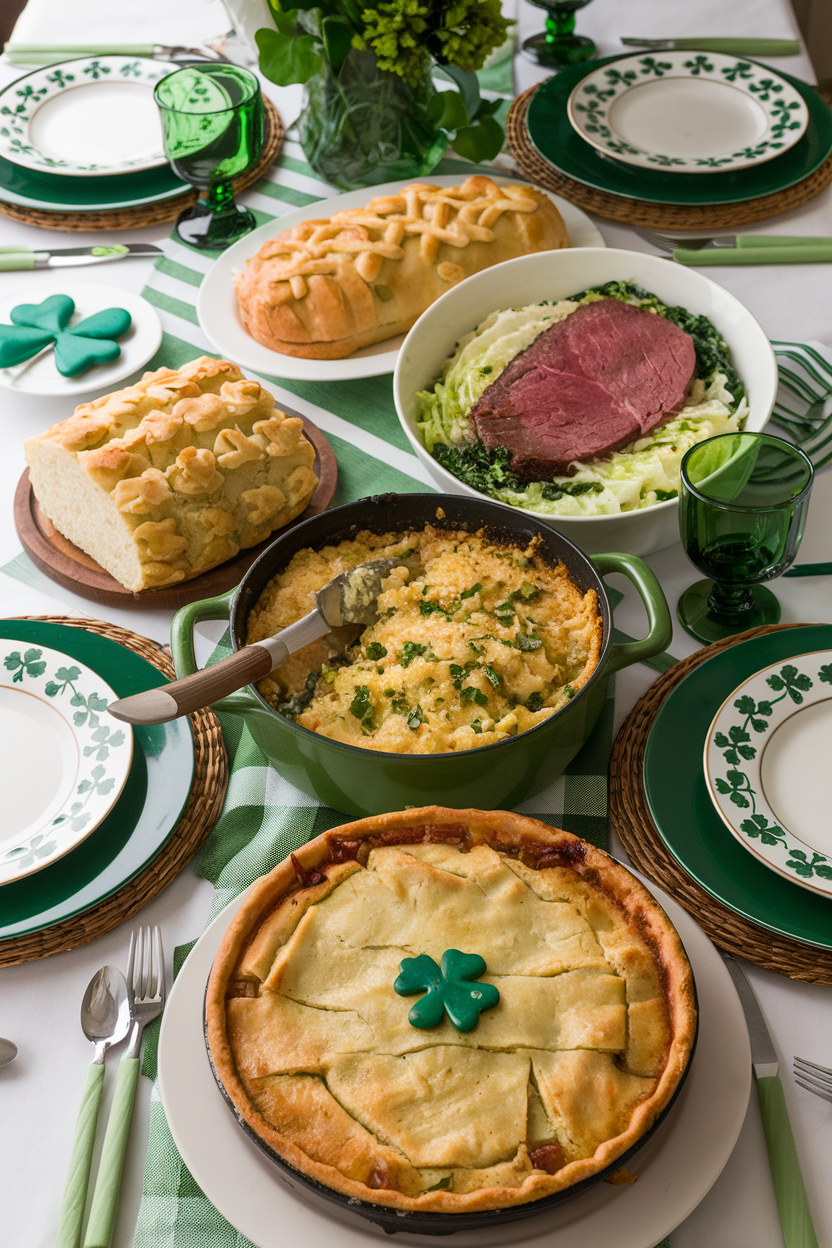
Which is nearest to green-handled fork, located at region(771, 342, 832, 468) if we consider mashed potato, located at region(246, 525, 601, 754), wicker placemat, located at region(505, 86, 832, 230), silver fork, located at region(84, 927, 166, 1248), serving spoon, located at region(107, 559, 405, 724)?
wicker placemat, located at region(505, 86, 832, 230)

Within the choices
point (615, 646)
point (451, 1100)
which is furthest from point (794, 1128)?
point (615, 646)

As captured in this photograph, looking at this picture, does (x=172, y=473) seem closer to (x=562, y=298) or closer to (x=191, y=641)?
(x=191, y=641)

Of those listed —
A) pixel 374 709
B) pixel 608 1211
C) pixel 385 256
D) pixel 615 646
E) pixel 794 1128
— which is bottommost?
pixel 794 1128

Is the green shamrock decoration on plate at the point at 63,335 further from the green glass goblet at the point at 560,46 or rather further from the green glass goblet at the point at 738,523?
the green glass goblet at the point at 560,46

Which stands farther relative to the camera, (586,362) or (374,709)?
(586,362)

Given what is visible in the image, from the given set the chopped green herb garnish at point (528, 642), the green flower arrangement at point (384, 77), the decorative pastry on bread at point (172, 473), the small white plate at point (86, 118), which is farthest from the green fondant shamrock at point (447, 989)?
the small white plate at point (86, 118)

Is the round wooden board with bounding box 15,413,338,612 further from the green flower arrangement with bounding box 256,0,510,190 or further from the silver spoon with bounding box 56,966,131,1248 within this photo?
the green flower arrangement with bounding box 256,0,510,190

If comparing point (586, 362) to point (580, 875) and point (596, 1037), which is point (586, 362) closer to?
point (580, 875)
